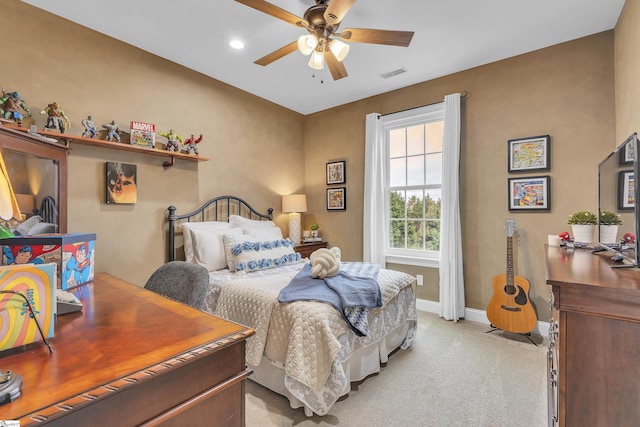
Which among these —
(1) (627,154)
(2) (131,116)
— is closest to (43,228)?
(2) (131,116)

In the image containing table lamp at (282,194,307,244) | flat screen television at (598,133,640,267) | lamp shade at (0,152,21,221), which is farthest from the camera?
table lamp at (282,194,307,244)

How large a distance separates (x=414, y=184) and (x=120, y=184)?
127 inches

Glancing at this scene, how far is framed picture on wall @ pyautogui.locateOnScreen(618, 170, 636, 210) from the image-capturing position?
1.25m

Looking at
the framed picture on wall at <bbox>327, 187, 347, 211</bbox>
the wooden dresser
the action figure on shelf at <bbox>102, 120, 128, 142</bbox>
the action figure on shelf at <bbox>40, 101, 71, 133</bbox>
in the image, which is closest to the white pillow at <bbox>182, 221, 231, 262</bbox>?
the action figure on shelf at <bbox>102, 120, 128, 142</bbox>

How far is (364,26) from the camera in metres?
2.52

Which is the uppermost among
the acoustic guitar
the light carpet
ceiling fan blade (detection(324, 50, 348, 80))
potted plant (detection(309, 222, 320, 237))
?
ceiling fan blade (detection(324, 50, 348, 80))

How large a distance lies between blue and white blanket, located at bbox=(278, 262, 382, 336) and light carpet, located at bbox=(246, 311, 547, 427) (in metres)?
0.46

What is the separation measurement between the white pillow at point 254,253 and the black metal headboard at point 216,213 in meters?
0.53

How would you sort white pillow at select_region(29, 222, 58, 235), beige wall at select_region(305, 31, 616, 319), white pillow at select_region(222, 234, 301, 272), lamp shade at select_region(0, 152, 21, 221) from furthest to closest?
white pillow at select_region(222, 234, 301, 272)
beige wall at select_region(305, 31, 616, 319)
white pillow at select_region(29, 222, 58, 235)
lamp shade at select_region(0, 152, 21, 221)

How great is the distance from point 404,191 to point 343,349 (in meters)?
2.48

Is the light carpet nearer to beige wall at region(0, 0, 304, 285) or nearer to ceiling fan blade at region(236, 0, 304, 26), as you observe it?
beige wall at region(0, 0, 304, 285)

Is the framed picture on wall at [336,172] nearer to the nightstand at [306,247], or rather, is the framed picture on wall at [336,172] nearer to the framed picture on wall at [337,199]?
the framed picture on wall at [337,199]

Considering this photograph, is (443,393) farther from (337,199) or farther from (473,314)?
(337,199)

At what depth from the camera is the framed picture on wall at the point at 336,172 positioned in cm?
427
